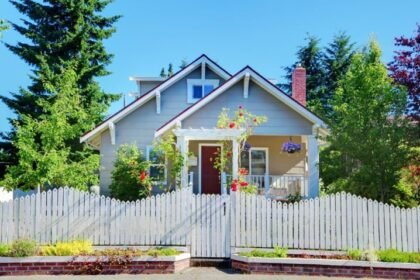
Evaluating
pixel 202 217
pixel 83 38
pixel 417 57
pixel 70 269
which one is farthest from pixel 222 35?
pixel 70 269

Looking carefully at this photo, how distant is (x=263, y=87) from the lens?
54.0 feet

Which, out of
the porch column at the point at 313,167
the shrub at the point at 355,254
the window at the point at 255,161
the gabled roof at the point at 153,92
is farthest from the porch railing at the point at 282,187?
the shrub at the point at 355,254

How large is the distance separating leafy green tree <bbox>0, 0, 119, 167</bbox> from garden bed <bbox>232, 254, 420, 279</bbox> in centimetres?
1676

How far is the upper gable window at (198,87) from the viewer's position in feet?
62.3

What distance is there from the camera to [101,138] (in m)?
18.1

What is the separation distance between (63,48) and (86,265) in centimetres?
1859

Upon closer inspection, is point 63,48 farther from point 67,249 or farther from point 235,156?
point 67,249

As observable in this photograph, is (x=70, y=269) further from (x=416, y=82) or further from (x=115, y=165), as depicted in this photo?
(x=416, y=82)

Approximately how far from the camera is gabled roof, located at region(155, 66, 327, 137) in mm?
15625

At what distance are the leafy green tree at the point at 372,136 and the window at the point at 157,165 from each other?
6293 millimetres

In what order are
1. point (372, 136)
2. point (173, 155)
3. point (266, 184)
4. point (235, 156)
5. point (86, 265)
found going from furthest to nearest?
1. point (266, 184)
2. point (173, 155)
3. point (235, 156)
4. point (372, 136)
5. point (86, 265)

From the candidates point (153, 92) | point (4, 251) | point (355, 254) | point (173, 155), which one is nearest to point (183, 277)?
point (355, 254)

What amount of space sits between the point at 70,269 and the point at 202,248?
9.52 ft

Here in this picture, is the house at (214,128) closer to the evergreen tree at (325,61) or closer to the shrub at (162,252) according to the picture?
the shrub at (162,252)
